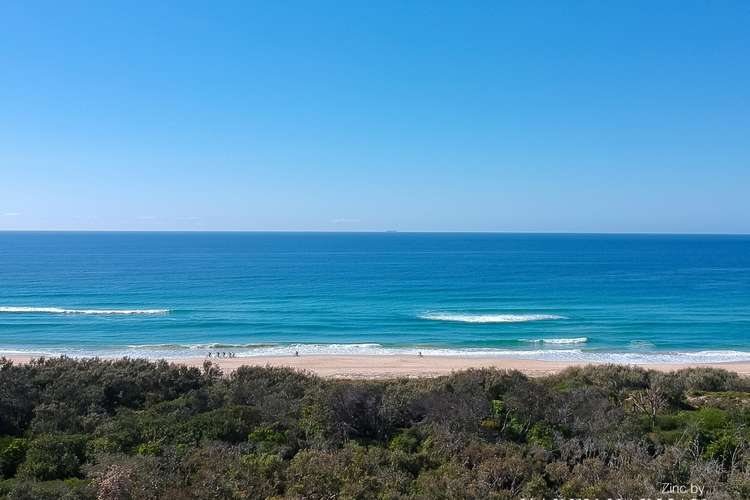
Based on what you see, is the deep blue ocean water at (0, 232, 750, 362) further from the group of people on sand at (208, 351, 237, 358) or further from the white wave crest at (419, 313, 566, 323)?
the group of people on sand at (208, 351, 237, 358)

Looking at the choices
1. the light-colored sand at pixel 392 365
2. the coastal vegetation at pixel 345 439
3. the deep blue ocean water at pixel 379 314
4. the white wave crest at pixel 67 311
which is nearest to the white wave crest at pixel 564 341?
the deep blue ocean water at pixel 379 314

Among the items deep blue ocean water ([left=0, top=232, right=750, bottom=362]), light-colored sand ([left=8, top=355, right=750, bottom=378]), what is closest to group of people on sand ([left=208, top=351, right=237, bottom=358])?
deep blue ocean water ([left=0, top=232, right=750, bottom=362])

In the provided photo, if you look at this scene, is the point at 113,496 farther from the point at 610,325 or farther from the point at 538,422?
the point at 610,325

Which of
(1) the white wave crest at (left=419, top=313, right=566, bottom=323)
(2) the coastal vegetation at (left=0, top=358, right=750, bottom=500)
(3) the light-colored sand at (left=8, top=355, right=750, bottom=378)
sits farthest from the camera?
(1) the white wave crest at (left=419, top=313, right=566, bottom=323)

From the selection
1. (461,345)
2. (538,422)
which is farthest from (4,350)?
(538,422)

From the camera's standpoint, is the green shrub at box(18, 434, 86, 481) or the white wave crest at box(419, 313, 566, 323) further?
the white wave crest at box(419, 313, 566, 323)

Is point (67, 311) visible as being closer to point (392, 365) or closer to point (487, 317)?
point (392, 365)
